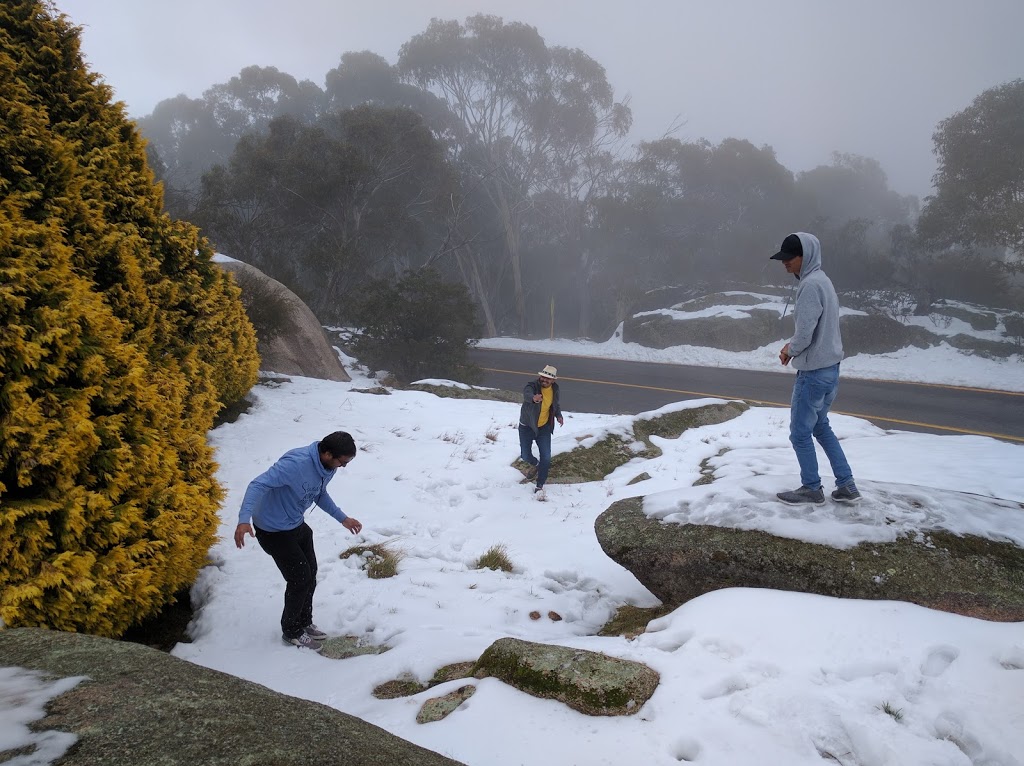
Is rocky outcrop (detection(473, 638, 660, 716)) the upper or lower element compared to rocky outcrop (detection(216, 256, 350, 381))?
lower

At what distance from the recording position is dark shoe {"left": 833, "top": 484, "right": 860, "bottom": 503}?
4.34 meters

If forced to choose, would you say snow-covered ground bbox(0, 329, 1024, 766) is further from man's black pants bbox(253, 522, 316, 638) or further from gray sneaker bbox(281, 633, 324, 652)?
man's black pants bbox(253, 522, 316, 638)

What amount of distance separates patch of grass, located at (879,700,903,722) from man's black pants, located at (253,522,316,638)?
352cm

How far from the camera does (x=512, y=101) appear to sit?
35.0 metres

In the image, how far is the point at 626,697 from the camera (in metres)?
2.81

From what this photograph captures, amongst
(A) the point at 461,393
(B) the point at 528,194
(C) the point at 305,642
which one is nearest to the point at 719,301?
(B) the point at 528,194

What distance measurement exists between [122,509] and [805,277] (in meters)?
5.05

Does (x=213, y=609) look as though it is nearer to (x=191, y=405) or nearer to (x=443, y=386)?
(x=191, y=405)

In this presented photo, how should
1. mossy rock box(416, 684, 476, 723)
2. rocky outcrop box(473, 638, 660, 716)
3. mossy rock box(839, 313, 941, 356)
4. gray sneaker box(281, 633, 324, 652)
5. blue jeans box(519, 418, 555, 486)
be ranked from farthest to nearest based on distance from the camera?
mossy rock box(839, 313, 941, 356)
blue jeans box(519, 418, 555, 486)
gray sneaker box(281, 633, 324, 652)
mossy rock box(416, 684, 476, 723)
rocky outcrop box(473, 638, 660, 716)

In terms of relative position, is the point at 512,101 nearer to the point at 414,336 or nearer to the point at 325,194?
the point at 325,194

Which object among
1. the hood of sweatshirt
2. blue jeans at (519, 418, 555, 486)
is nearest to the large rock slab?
the hood of sweatshirt

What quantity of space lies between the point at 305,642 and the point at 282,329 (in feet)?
32.2

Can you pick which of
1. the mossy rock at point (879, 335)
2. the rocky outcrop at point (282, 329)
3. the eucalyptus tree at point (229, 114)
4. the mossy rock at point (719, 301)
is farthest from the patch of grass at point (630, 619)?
the eucalyptus tree at point (229, 114)

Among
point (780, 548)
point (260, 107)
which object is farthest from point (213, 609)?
point (260, 107)
